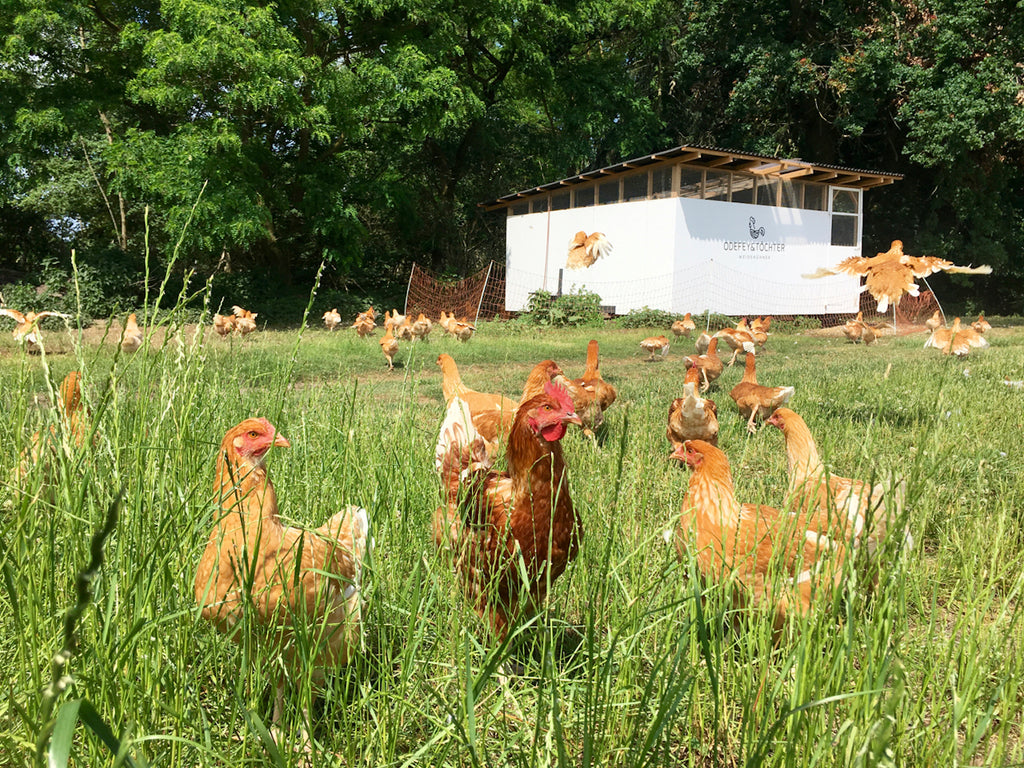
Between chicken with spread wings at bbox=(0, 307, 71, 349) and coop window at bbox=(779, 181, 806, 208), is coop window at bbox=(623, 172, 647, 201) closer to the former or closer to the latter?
coop window at bbox=(779, 181, 806, 208)

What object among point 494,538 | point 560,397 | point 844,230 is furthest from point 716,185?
point 494,538

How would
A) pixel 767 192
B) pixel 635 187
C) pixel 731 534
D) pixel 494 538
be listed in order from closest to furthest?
pixel 494 538
pixel 731 534
pixel 635 187
pixel 767 192

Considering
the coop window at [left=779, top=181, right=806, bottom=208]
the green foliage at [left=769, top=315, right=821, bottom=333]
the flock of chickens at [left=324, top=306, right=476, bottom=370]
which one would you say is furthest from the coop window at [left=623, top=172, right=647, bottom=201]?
the flock of chickens at [left=324, top=306, right=476, bottom=370]

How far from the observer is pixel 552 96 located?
23.9m

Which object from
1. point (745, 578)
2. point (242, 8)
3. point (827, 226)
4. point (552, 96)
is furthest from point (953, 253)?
point (745, 578)

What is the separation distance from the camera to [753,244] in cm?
1902

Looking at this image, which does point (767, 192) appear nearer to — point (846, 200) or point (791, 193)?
point (791, 193)

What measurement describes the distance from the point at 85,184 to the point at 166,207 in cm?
378

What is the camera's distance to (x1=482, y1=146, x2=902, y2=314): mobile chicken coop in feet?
58.8

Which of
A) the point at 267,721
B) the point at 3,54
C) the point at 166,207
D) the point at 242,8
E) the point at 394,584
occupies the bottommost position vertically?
the point at 267,721

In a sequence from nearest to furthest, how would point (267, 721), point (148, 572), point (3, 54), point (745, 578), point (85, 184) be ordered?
point (148, 572), point (267, 721), point (745, 578), point (3, 54), point (85, 184)

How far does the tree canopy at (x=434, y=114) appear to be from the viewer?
52.7 ft

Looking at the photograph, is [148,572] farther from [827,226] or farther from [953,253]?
[953,253]

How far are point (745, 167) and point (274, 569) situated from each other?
63.5 ft
